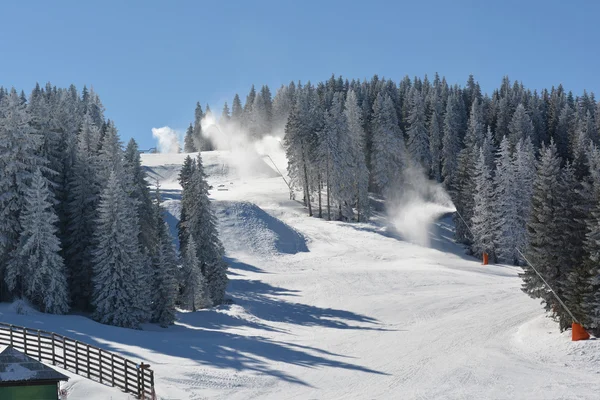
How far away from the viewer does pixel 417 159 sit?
93.2 meters

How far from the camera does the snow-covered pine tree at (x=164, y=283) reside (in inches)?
1561

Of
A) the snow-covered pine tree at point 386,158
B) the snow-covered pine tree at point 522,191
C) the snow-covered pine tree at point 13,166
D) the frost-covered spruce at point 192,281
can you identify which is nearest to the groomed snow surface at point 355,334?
the frost-covered spruce at point 192,281

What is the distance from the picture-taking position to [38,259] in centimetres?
3634

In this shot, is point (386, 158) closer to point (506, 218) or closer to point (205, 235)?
point (506, 218)

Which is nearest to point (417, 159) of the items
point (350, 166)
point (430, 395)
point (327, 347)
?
point (350, 166)

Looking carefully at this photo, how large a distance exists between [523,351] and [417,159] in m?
64.4

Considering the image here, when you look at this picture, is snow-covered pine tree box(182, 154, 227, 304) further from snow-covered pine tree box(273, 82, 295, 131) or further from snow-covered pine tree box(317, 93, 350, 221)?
snow-covered pine tree box(273, 82, 295, 131)

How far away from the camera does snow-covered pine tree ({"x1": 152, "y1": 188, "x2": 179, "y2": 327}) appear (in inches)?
1561

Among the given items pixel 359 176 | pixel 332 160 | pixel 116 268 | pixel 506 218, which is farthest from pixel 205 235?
pixel 359 176

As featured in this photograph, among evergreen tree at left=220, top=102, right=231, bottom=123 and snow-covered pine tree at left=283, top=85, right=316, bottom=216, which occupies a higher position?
evergreen tree at left=220, top=102, right=231, bottom=123

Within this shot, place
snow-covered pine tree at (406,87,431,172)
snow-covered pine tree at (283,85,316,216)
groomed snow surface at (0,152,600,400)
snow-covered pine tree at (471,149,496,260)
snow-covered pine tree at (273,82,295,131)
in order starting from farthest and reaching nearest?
snow-covered pine tree at (273,82,295,131)
snow-covered pine tree at (406,87,431,172)
snow-covered pine tree at (283,85,316,216)
snow-covered pine tree at (471,149,496,260)
groomed snow surface at (0,152,600,400)

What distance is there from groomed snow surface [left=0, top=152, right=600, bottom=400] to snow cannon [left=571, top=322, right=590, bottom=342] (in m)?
0.52

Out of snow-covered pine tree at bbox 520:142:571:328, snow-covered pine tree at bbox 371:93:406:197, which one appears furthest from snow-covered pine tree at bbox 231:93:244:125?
snow-covered pine tree at bbox 520:142:571:328

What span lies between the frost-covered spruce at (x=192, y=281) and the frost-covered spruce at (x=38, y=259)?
9.27 meters
